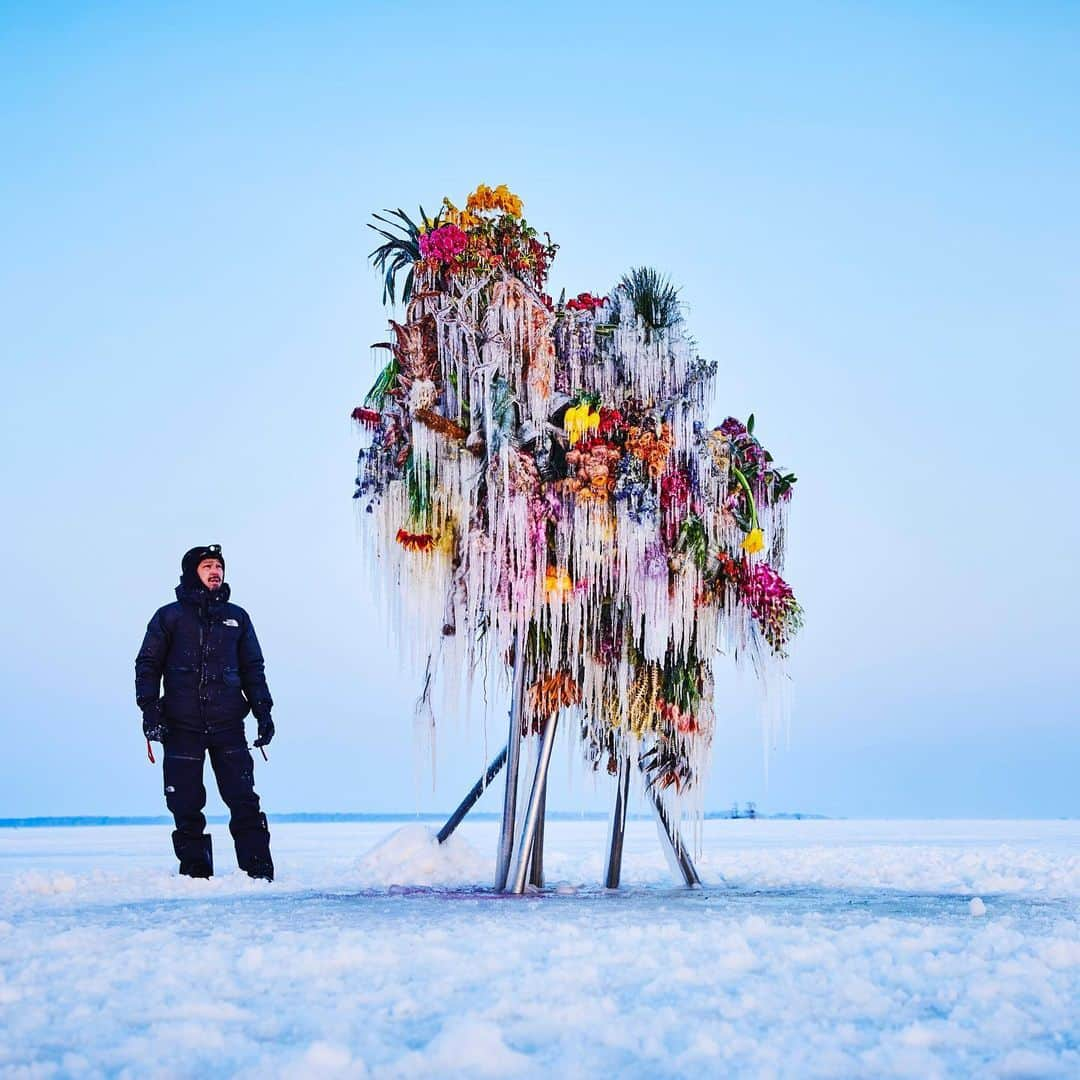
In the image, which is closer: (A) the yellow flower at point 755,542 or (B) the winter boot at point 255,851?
(A) the yellow flower at point 755,542

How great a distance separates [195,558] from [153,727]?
135 cm

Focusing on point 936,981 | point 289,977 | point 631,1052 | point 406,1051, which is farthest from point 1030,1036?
point 289,977

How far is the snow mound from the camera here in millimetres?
8977

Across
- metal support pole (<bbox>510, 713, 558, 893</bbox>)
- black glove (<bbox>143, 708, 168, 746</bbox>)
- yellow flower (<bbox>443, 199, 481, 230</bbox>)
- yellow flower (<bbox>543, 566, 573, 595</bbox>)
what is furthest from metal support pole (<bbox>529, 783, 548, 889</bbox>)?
yellow flower (<bbox>443, 199, 481, 230</bbox>)

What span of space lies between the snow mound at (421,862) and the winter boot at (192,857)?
124 centimetres

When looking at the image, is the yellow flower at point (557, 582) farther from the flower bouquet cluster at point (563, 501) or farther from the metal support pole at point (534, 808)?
the metal support pole at point (534, 808)

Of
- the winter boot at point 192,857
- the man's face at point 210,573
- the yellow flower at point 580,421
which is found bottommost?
the winter boot at point 192,857

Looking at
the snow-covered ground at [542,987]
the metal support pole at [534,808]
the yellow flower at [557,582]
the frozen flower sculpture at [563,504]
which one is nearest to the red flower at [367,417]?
the frozen flower sculpture at [563,504]

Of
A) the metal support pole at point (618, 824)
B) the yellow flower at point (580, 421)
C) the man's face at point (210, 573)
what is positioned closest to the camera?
the yellow flower at point (580, 421)

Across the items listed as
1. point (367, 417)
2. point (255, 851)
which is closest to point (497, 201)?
point (367, 417)

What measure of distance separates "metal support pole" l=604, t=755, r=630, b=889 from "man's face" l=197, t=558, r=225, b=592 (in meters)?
3.52

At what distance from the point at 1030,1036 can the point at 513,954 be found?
1885mm

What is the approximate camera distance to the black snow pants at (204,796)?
30.6ft

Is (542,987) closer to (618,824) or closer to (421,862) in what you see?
(618,824)
